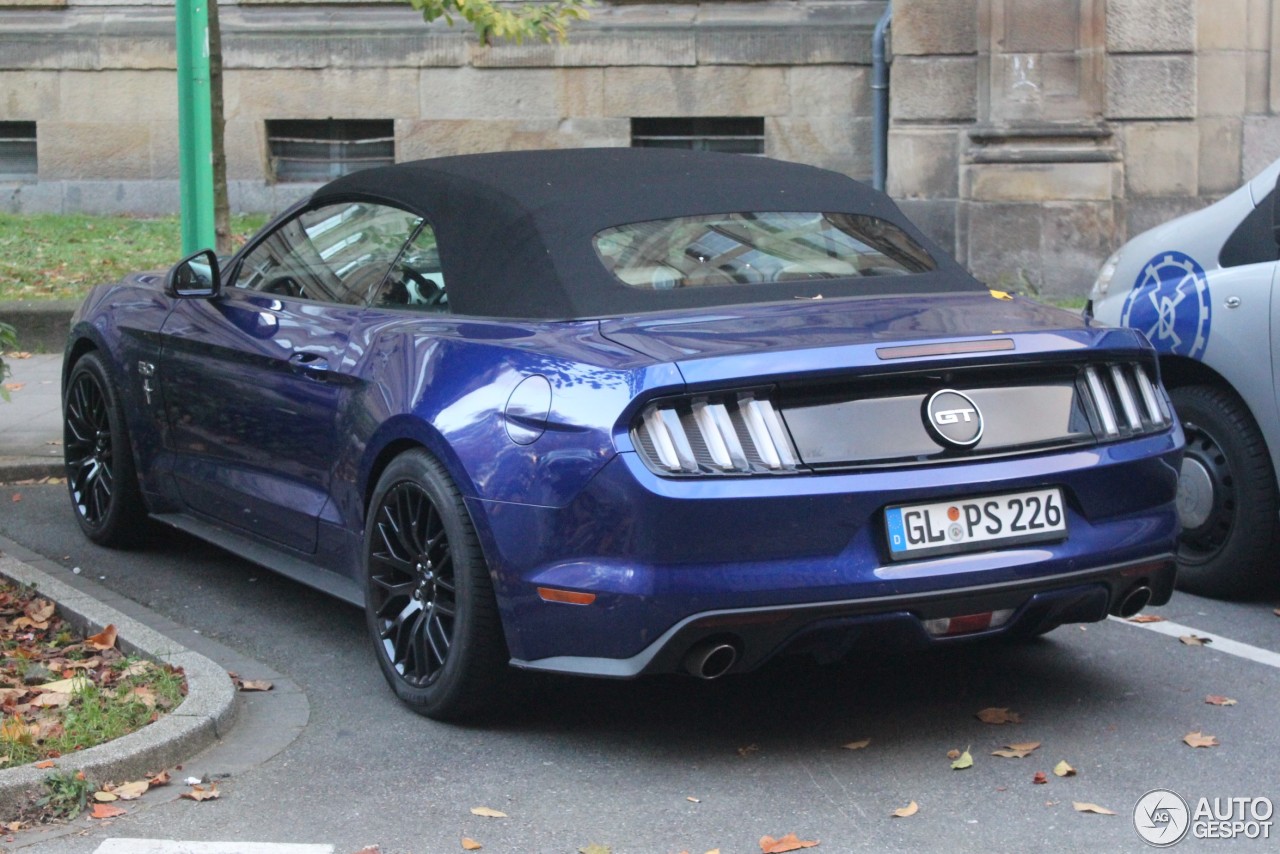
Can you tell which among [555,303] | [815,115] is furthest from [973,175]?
[555,303]

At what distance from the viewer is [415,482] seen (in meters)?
4.85

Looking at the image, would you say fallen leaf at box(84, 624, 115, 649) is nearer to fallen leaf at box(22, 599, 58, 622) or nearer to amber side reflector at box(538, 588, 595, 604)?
fallen leaf at box(22, 599, 58, 622)

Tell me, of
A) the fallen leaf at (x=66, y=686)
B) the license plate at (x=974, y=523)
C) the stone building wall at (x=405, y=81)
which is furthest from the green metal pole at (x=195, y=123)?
the stone building wall at (x=405, y=81)

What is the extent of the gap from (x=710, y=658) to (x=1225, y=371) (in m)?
2.71

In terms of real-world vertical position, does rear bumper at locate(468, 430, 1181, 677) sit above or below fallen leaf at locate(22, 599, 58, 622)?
above

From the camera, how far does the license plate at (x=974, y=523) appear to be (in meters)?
4.35

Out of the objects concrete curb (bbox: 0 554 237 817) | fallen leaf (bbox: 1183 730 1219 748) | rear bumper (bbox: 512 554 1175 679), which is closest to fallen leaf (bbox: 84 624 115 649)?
concrete curb (bbox: 0 554 237 817)

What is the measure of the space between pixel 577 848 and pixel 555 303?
1.58 metres

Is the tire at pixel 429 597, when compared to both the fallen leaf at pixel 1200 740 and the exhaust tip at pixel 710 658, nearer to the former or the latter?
the exhaust tip at pixel 710 658

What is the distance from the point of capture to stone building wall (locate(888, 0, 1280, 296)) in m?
13.8

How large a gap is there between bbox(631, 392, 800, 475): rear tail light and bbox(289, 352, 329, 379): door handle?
4.86 feet

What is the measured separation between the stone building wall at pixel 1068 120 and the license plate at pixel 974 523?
9564mm

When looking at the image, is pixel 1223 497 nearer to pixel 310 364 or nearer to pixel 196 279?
pixel 310 364

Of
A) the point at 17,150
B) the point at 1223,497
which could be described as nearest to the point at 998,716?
the point at 1223,497
